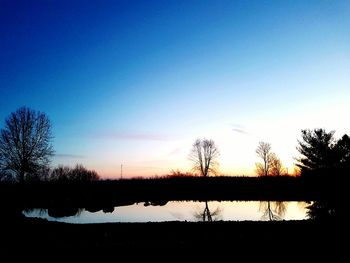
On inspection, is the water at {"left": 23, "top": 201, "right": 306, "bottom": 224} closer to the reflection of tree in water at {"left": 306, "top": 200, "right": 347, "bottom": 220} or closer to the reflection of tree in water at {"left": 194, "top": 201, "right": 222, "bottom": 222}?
the reflection of tree in water at {"left": 194, "top": 201, "right": 222, "bottom": 222}

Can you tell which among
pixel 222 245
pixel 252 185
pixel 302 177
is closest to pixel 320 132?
pixel 302 177

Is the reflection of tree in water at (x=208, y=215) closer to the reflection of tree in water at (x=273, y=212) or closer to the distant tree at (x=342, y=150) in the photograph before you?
the reflection of tree in water at (x=273, y=212)

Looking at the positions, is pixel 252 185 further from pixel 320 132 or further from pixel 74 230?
pixel 74 230

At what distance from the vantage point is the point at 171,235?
466 inches

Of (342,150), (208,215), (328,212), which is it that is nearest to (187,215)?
(208,215)

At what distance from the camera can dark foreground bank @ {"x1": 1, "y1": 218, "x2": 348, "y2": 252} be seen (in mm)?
8664

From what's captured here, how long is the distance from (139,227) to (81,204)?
18.5 meters

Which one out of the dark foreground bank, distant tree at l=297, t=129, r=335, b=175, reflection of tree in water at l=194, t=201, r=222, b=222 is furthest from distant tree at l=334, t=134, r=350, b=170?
the dark foreground bank

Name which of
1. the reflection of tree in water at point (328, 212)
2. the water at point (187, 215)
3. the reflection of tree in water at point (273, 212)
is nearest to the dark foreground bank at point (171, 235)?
the reflection of tree in water at point (328, 212)

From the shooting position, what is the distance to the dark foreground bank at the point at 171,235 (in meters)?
8.66

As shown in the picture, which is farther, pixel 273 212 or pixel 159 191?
pixel 159 191

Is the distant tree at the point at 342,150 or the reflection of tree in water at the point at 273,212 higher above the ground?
the distant tree at the point at 342,150

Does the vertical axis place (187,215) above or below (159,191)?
below

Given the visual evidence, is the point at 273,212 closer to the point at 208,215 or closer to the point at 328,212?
the point at 328,212
